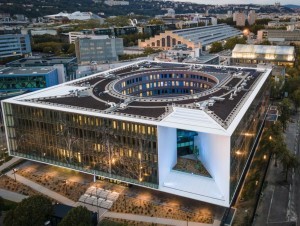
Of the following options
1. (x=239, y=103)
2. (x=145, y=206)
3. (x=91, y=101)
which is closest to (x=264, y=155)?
(x=239, y=103)

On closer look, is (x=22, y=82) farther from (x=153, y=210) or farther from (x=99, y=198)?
(x=153, y=210)

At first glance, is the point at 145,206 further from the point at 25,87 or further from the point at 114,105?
the point at 25,87

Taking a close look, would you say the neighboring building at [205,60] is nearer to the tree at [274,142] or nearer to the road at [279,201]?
the tree at [274,142]

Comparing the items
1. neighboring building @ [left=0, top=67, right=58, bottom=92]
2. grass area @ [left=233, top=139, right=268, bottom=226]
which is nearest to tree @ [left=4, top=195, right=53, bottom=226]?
grass area @ [left=233, top=139, right=268, bottom=226]

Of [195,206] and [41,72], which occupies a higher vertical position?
[41,72]

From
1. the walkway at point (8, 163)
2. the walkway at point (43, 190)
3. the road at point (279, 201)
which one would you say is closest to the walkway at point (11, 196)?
the walkway at point (43, 190)

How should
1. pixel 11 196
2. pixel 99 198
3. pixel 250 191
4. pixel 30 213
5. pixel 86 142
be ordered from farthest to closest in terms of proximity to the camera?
1. pixel 11 196
2. pixel 86 142
3. pixel 250 191
4. pixel 99 198
5. pixel 30 213

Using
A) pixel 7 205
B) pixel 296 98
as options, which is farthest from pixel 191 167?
pixel 296 98

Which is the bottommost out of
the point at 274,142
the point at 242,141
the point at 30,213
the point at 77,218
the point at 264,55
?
the point at 30,213
